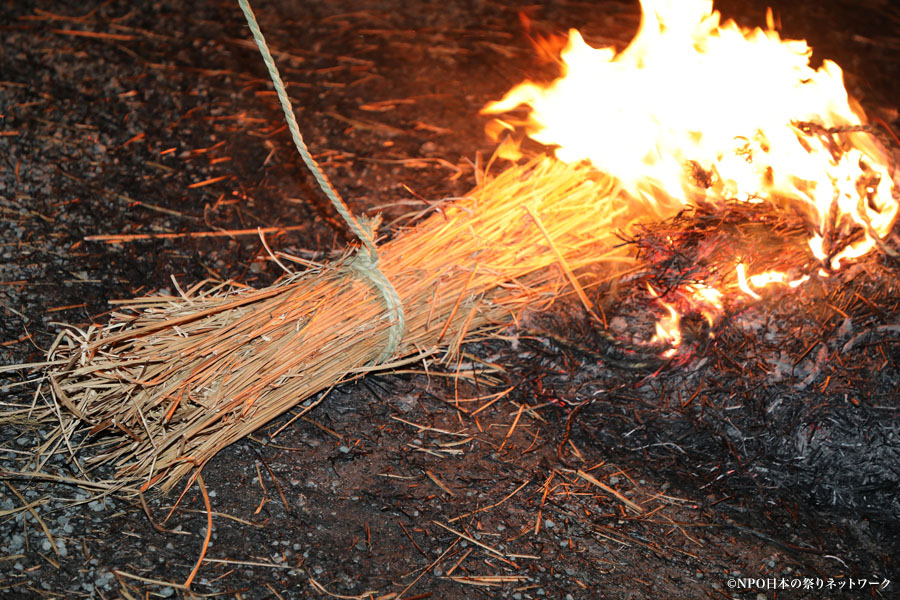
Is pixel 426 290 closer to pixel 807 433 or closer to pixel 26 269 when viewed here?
pixel 807 433

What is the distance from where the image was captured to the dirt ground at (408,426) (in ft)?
5.62

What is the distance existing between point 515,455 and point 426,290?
0.54m

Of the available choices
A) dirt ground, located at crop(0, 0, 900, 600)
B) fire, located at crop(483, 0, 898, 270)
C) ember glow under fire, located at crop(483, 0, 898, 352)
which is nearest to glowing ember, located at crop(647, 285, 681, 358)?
dirt ground, located at crop(0, 0, 900, 600)

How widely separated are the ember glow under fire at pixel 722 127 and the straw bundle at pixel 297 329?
0.17m

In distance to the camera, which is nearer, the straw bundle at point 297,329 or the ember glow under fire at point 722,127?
the straw bundle at point 297,329

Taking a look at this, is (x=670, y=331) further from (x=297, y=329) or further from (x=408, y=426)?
(x=297, y=329)

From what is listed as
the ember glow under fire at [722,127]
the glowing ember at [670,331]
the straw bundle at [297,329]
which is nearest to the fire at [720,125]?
the ember glow under fire at [722,127]

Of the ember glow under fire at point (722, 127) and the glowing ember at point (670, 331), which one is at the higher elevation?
the ember glow under fire at point (722, 127)

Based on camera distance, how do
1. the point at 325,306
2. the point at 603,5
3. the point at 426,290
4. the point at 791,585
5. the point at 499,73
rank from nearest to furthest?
the point at 791,585
the point at 325,306
the point at 426,290
the point at 499,73
the point at 603,5

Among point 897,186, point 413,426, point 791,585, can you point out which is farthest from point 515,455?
point 897,186

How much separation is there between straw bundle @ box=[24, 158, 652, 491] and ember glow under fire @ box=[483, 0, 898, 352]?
167mm

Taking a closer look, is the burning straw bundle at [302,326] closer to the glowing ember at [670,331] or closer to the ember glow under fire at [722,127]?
the ember glow under fire at [722,127]

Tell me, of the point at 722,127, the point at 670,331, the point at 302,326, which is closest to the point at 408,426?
the point at 302,326

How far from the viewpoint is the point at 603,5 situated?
13.5 ft
